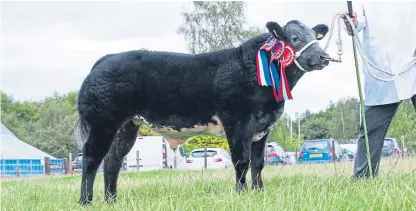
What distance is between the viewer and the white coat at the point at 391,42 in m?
5.99

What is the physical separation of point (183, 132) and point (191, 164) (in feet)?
59.0

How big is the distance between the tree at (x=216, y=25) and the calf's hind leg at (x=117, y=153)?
29176mm

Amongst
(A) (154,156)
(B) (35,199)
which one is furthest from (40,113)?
(B) (35,199)

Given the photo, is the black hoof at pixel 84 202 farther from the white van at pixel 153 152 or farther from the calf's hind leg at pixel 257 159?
the white van at pixel 153 152

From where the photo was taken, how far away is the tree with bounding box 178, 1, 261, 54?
35.7m

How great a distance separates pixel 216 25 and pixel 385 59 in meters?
30.8

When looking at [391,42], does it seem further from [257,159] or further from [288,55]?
[257,159]

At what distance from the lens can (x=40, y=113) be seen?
76.1 metres

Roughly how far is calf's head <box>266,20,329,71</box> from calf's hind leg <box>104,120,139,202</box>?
1926mm

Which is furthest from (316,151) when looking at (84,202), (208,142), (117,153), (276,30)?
(84,202)

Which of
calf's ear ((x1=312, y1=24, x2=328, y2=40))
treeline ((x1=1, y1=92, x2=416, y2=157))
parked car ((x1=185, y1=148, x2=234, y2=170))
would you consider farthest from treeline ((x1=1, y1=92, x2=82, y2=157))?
calf's ear ((x1=312, y1=24, x2=328, y2=40))

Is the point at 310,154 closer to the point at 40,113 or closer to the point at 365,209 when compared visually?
the point at 365,209

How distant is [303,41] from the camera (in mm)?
5824

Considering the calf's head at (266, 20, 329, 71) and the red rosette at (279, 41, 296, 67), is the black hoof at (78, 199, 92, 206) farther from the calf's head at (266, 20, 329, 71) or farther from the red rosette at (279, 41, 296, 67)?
the calf's head at (266, 20, 329, 71)
